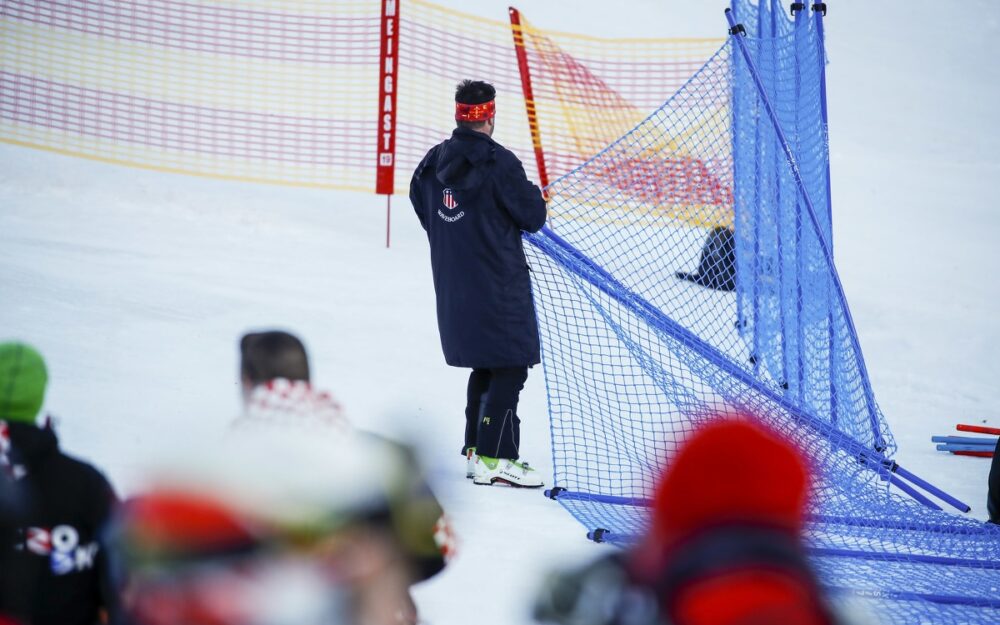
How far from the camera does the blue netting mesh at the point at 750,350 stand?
4.55 meters

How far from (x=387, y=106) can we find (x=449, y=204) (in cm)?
490

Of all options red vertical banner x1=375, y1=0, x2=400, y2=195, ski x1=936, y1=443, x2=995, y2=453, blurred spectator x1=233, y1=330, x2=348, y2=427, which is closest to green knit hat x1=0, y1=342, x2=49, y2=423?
blurred spectator x1=233, y1=330, x2=348, y2=427

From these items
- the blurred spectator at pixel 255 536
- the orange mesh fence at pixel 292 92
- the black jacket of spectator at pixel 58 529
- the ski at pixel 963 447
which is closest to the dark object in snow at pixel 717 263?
the ski at pixel 963 447

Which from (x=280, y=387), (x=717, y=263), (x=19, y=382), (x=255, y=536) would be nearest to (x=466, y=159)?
(x=19, y=382)

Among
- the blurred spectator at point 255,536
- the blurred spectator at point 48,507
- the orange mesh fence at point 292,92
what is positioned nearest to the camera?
the blurred spectator at point 255,536

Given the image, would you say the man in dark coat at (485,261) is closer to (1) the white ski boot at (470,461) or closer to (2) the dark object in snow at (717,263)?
(1) the white ski boot at (470,461)

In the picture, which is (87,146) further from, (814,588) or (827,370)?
(814,588)

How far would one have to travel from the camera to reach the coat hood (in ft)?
16.0

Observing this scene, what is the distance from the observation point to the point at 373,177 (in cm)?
1196

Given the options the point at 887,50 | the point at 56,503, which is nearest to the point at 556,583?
the point at 56,503

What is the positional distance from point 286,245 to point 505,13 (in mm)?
9668

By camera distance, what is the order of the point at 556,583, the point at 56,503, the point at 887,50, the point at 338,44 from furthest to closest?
1. the point at 887,50
2. the point at 338,44
3. the point at 56,503
4. the point at 556,583

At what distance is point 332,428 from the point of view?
1.85m

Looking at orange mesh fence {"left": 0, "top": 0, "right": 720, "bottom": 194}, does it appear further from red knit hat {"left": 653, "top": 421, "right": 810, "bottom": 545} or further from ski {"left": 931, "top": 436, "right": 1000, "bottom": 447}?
red knit hat {"left": 653, "top": 421, "right": 810, "bottom": 545}
